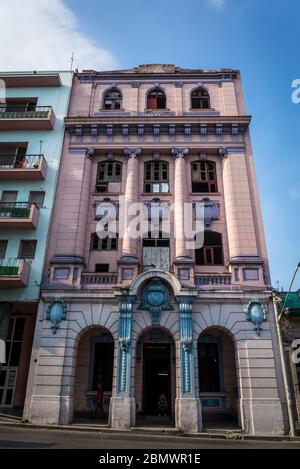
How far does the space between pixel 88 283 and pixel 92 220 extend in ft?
14.9

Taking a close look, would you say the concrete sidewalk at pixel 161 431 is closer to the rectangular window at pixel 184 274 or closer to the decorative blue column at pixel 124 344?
the decorative blue column at pixel 124 344

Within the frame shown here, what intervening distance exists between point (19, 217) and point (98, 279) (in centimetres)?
632

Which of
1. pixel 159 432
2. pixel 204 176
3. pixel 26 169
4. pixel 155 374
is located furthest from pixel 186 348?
pixel 26 169

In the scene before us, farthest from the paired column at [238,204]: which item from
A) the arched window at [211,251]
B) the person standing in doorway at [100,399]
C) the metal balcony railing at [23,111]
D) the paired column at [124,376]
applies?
the metal balcony railing at [23,111]

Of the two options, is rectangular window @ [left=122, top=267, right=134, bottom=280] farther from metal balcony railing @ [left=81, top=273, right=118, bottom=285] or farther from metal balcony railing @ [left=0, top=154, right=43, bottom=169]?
metal balcony railing @ [left=0, top=154, right=43, bottom=169]

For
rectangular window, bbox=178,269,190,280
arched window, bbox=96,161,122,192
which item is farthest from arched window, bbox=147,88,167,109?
rectangular window, bbox=178,269,190,280

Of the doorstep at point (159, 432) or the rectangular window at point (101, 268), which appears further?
the rectangular window at point (101, 268)

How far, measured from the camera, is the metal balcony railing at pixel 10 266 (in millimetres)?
17938

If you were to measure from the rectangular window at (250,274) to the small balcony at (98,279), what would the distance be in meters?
7.39

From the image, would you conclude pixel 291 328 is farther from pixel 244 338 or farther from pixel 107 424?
pixel 107 424

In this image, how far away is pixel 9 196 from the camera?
71.3ft

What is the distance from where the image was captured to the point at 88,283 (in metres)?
18.6

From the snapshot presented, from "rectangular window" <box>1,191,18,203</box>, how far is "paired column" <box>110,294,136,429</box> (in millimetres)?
10311

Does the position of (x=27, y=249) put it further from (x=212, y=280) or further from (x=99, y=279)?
(x=212, y=280)
